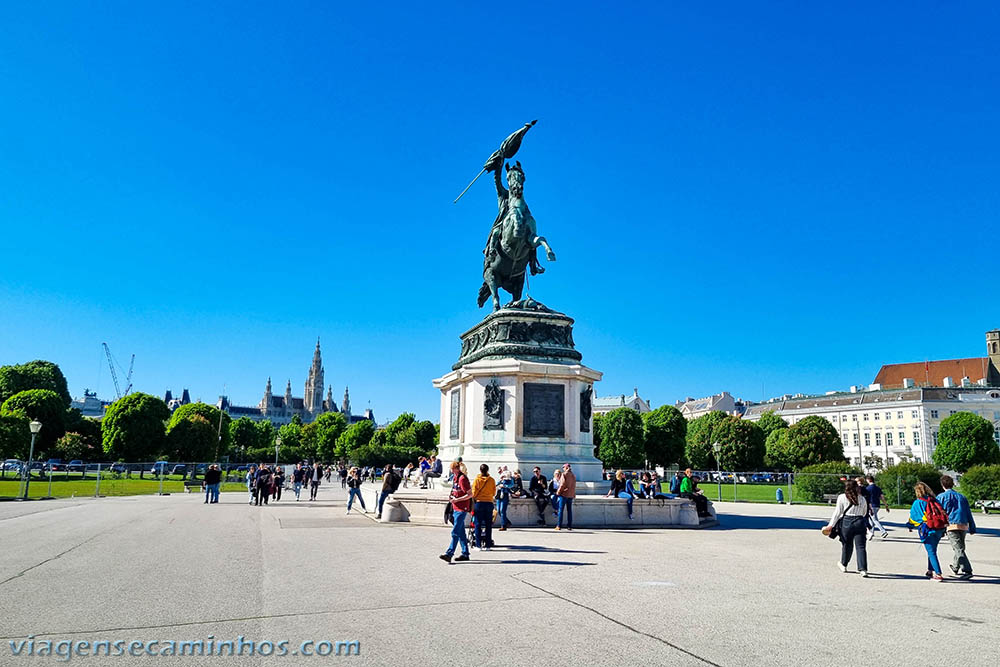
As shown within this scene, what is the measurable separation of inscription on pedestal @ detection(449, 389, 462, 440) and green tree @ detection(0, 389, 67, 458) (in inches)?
2487

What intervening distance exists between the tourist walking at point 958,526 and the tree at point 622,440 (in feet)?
210

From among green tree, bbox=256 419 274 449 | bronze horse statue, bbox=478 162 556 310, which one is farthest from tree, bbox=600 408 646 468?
green tree, bbox=256 419 274 449

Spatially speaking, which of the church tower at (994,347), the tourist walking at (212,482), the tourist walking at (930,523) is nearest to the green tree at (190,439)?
the tourist walking at (212,482)

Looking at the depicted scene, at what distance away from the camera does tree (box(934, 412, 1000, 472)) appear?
7112 cm

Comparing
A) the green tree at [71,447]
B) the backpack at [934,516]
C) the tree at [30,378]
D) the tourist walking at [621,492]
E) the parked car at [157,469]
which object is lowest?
the parked car at [157,469]

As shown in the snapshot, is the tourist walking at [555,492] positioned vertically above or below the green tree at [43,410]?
below

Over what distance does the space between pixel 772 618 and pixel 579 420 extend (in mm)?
12339

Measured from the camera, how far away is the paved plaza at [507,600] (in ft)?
18.6

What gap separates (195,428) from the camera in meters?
79.8

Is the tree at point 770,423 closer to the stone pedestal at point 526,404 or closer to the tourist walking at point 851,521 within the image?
the stone pedestal at point 526,404

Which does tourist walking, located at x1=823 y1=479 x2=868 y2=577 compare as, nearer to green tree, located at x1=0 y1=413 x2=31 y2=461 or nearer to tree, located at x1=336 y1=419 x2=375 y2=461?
green tree, located at x1=0 y1=413 x2=31 y2=461

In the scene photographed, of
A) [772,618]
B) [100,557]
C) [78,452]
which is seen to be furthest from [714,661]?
[78,452]

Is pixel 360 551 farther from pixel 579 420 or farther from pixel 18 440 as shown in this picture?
pixel 18 440

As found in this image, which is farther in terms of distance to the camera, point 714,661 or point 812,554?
point 812,554
